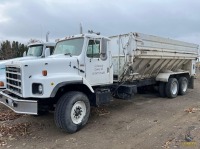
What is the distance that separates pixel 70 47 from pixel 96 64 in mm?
944

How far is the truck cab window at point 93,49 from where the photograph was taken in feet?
24.3

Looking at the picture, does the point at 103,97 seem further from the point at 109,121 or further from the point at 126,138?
the point at 126,138

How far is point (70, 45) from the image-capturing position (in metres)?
7.67

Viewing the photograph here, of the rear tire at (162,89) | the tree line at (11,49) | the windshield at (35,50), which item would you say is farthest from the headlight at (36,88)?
the tree line at (11,49)

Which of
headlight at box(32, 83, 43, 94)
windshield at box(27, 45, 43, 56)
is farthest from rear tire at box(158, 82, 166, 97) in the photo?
headlight at box(32, 83, 43, 94)

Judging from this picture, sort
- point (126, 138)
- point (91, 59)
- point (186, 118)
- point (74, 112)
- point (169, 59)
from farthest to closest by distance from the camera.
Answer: point (169, 59), point (186, 118), point (91, 59), point (74, 112), point (126, 138)

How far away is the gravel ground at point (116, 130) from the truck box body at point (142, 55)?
4.85 feet

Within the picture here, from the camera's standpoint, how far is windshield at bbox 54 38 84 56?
24.1 ft

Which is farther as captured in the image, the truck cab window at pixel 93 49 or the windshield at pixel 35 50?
the windshield at pixel 35 50

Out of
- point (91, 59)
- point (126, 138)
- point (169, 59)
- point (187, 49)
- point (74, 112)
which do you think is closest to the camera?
point (126, 138)

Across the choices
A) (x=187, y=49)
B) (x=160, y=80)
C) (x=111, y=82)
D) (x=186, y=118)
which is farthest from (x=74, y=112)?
(x=187, y=49)

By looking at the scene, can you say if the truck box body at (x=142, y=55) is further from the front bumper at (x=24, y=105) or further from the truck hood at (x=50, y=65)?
the front bumper at (x=24, y=105)

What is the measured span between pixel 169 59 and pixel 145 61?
6.66 ft

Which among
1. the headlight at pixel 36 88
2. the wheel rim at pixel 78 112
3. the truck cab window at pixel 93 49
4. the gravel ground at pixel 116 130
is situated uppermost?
the truck cab window at pixel 93 49
